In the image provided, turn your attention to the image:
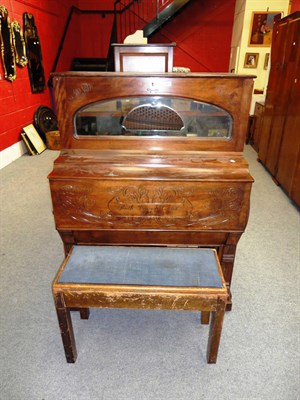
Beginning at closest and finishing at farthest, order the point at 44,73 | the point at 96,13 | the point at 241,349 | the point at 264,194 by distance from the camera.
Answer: the point at 241,349 < the point at 264,194 < the point at 44,73 < the point at 96,13

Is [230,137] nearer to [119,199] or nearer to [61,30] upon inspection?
[119,199]

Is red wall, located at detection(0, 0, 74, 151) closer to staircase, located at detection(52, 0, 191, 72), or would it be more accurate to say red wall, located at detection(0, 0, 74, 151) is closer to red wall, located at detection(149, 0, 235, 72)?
staircase, located at detection(52, 0, 191, 72)

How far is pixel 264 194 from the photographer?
12.0ft

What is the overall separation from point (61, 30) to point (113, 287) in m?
6.78

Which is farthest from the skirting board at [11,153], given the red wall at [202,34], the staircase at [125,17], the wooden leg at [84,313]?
the red wall at [202,34]

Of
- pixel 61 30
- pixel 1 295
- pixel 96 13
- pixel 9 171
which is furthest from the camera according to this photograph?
pixel 96 13

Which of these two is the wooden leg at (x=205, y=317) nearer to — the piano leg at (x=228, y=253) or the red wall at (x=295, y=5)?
the piano leg at (x=228, y=253)

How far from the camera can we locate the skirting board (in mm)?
4424

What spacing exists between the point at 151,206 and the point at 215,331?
65cm

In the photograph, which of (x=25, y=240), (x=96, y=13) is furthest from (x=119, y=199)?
(x=96, y=13)

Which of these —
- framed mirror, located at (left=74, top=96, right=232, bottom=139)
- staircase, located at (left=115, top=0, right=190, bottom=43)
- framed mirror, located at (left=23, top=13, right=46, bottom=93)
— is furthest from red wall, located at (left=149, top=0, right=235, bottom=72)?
framed mirror, located at (left=74, top=96, right=232, bottom=139)

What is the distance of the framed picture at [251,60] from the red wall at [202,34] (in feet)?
4.24

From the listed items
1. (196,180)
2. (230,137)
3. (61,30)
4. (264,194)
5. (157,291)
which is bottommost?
(264,194)

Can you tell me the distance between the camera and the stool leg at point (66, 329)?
137 cm
